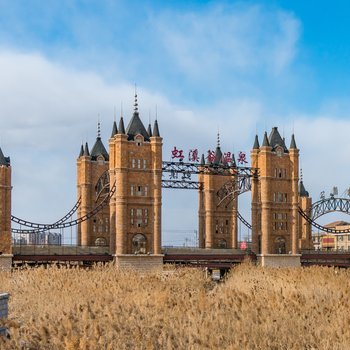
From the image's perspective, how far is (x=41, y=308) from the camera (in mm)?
Answer: 16172

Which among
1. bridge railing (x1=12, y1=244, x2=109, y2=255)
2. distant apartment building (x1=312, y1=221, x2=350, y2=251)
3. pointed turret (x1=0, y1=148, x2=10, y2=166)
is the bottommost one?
distant apartment building (x1=312, y1=221, x2=350, y2=251)

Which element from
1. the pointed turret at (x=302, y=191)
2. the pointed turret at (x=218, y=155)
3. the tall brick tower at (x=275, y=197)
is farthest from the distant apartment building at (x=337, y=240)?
the tall brick tower at (x=275, y=197)

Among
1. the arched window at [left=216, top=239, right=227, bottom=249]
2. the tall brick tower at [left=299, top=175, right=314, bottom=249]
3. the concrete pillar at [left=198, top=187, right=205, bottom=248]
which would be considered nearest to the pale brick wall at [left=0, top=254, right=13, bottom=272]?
the concrete pillar at [left=198, top=187, right=205, bottom=248]

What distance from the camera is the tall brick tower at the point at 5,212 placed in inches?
1854

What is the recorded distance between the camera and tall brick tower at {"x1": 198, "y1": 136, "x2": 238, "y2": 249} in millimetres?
64500

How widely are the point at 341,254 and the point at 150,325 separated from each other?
2169 inches

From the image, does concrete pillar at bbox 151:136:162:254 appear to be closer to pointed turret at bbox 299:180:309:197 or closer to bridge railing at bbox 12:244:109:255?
bridge railing at bbox 12:244:109:255

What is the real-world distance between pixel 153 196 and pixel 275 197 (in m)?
14.4

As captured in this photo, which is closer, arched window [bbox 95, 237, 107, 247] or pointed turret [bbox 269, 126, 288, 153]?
pointed turret [bbox 269, 126, 288, 153]

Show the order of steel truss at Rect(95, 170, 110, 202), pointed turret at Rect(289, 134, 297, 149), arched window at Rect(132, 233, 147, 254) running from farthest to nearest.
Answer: pointed turret at Rect(289, 134, 297, 149), steel truss at Rect(95, 170, 110, 202), arched window at Rect(132, 233, 147, 254)

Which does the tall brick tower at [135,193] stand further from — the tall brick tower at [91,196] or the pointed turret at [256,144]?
the pointed turret at [256,144]

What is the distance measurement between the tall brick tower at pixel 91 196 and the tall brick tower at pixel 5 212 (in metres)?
12.0

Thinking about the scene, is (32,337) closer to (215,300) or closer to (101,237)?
(215,300)

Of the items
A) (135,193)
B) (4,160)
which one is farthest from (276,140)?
(4,160)
